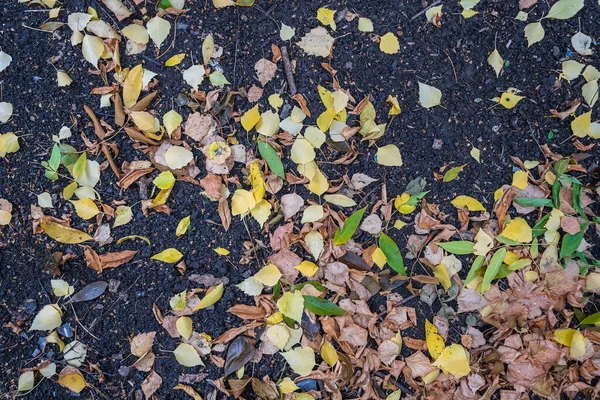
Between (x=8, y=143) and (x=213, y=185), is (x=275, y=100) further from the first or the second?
(x=8, y=143)

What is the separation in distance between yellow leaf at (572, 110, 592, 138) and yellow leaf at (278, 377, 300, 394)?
1176mm

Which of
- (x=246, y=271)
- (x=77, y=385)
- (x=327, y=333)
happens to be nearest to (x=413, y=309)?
(x=327, y=333)

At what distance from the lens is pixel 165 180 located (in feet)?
4.84

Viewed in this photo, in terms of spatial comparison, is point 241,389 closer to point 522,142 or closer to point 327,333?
point 327,333

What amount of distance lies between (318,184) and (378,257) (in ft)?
Result: 0.94

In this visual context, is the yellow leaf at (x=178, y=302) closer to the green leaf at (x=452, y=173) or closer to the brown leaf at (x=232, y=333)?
the brown leaf at (x=232, y=333)

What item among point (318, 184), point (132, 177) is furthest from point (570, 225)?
point (132, 177)

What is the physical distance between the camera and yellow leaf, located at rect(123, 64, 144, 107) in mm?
1488

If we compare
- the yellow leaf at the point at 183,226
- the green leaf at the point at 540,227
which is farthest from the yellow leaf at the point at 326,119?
the green leaf at the point at 540,227

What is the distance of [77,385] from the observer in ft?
4.80

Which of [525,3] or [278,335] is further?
[525,3]

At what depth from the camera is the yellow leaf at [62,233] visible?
Answer: 147cm

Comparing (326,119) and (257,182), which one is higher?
(326,119)

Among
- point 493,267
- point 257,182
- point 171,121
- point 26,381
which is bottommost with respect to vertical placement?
point 26,381
